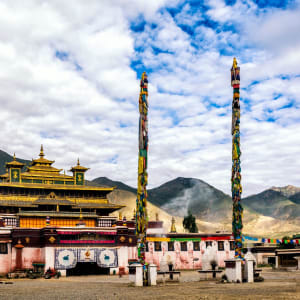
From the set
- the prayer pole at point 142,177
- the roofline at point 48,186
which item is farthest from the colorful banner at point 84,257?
the prayer pole at point 142,177

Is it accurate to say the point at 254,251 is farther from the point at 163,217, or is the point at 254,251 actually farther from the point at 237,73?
the point at 163,217

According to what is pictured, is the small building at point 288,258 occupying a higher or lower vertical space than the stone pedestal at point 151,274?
lower

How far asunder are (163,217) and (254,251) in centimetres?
9978

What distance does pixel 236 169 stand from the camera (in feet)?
116

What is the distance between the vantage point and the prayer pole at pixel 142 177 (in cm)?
3316

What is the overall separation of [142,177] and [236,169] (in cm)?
681

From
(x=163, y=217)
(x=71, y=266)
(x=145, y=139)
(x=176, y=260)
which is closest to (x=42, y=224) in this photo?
(x=71, y=266)

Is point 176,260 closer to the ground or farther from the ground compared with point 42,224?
closer to the ground

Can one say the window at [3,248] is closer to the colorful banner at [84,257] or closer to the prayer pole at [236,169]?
the colorful banner at [84,257]

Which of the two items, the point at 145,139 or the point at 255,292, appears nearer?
the point at 255,292

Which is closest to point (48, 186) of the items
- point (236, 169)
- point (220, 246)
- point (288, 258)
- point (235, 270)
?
point (220, 246)

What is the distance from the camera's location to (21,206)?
61.1 m

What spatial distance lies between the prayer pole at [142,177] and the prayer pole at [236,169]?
20.6 feet

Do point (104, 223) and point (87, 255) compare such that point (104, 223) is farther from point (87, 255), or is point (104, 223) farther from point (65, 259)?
point (65, 259)
